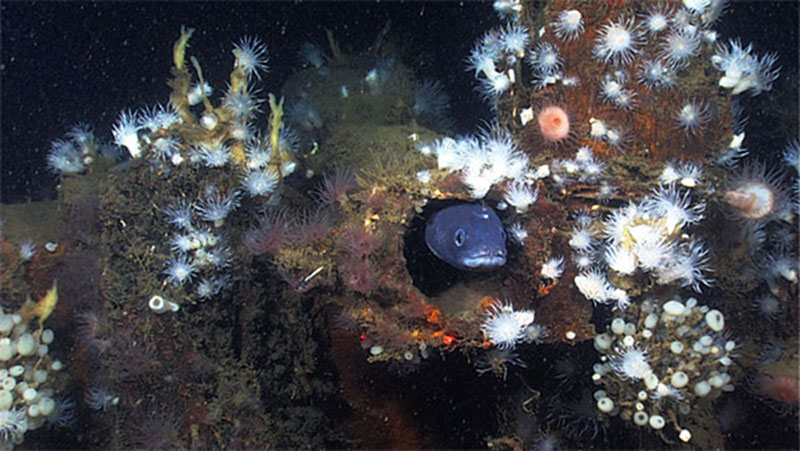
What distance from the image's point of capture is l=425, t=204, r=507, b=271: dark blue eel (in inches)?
135

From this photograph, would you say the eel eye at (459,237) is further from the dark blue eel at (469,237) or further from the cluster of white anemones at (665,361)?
the cluster of white anemones at (665,361)

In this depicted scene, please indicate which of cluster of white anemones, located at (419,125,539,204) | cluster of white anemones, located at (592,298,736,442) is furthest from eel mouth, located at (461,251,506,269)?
cluster of white anemones, located at (592,298,736,442)

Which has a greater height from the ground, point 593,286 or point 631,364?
point 593,286

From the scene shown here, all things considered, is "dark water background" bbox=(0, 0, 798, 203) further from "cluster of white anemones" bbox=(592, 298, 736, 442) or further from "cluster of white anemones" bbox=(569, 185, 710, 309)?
"cluster of white anemones" bbox=(592, 298, 736, 442)

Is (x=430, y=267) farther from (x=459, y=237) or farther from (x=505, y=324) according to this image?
(x=505, y=324)

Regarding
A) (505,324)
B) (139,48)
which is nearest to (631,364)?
(505,324)

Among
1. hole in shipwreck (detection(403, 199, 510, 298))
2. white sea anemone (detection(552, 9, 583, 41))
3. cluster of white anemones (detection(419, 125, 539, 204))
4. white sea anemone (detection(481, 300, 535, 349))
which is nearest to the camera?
white sea anemone (detection(481, 300, 535, 349))

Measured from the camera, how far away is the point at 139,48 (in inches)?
408

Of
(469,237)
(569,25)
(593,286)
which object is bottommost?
(593,286)

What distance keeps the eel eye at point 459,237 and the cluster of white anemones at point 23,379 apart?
12.9 ft

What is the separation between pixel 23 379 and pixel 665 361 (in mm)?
5506

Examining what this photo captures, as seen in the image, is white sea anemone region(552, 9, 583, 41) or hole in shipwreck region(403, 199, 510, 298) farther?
hole in shipwreck region(403, 199, 510, 298)

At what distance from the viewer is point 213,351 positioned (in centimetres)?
392

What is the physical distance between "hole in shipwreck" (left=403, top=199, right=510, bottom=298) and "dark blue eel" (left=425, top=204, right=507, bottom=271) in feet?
0.65
